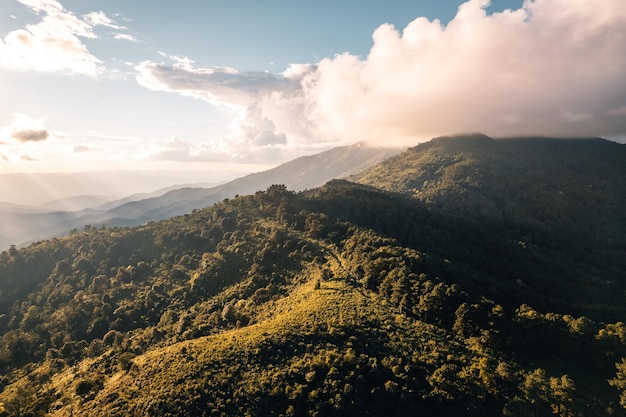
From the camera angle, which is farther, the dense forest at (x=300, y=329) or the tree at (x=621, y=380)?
the tree at (x=621, y=380)

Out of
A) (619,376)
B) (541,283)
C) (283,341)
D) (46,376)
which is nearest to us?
(619,376)

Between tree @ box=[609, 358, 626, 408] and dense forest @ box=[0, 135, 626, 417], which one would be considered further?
tree @ box=[609, 358, 626, 408]

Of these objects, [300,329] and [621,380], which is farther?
[300,329]

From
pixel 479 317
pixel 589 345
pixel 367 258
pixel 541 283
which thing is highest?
pixel 367 258

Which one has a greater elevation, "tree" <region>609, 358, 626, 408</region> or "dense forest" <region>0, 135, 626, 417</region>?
"dense forest" <region>0, 135, 626, 417</region>

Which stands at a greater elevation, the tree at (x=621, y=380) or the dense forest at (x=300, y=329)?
the dense forest at (x=300, y=329)

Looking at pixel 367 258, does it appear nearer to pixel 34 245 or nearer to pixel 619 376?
pixel 619 376

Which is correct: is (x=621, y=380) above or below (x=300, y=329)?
below

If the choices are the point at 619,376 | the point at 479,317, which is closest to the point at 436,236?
the point at 479,317
